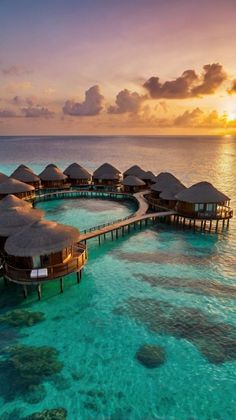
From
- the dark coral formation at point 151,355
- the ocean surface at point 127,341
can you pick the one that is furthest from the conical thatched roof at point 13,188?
the dark coral formation at point 151,355

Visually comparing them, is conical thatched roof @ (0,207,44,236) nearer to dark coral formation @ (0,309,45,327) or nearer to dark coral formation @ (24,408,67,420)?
dark coral formation @ (0,309,45,327)

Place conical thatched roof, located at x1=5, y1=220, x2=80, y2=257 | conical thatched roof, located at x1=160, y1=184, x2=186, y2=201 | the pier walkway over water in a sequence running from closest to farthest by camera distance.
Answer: conical thatched roof, located at x1=5, y1=220, x2=80, y2=257, the pier walkway over water, conical thatched roof, located at x1=160, y1=184, x2=186, y2=201

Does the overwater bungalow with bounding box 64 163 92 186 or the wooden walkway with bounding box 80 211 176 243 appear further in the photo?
the overwater bungalow with bounding box 64 163 92 186

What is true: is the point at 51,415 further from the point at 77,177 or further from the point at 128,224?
the point at 77,177

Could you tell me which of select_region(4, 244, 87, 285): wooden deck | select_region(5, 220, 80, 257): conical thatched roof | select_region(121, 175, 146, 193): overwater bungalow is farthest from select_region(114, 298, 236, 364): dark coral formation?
select_region(121, 175, 146, 193): overwater bungalow

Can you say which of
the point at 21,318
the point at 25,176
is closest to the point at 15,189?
the point at 25,176

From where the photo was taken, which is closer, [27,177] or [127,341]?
[127,341]
